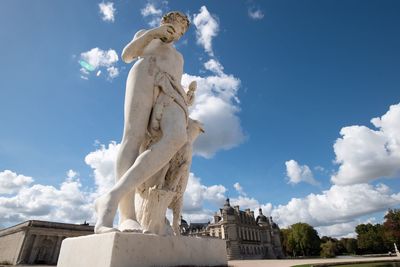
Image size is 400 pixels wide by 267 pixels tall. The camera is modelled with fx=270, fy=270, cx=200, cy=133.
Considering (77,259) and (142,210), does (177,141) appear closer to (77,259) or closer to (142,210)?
(142,210)

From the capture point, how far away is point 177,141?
3283mm

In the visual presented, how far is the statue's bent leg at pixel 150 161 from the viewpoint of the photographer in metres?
2.79

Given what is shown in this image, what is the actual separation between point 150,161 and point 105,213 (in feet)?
2.37

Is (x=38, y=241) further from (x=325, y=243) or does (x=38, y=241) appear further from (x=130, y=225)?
(x=325, y=243)

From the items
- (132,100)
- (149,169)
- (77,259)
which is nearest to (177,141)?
(149,169)

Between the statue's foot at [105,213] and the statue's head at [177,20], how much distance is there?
2.58m

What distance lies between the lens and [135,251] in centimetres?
242

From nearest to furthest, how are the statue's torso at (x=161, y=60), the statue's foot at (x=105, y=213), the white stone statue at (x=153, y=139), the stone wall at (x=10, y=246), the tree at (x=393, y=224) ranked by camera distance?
the statue's foot at (x=105, y=213)
the white stone statue at (x=153, y=139)
the statue's torso at (x=161, y=60)
the stone wall at (x=10, y=246)
the tree at (x=393, y=224)

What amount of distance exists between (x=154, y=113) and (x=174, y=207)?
1346 mm

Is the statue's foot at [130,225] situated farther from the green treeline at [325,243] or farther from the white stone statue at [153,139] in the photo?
the green treeline at [325,243]

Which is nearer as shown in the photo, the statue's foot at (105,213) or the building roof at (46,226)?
the statue's foot at (105,213)

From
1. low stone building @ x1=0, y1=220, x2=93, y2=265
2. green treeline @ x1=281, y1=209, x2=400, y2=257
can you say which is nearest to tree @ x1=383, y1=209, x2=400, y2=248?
green treeline @ x1=281, y1=209, x2=400, y2=257

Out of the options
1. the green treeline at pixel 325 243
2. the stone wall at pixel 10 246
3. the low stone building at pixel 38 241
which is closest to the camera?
the low stone building at pixel 38 241

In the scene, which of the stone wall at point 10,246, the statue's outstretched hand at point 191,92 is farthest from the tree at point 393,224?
the stone wall at point 10,246
